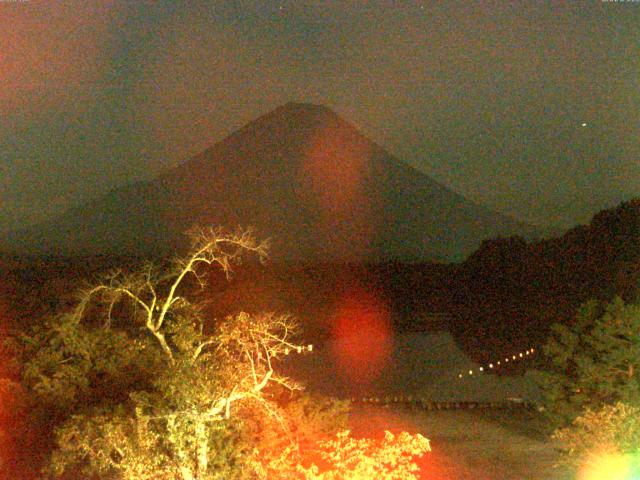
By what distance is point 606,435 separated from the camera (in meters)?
7.83

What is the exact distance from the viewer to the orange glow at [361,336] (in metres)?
16.8

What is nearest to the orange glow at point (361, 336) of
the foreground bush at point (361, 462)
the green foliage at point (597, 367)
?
the green foliage at point (597, 367)

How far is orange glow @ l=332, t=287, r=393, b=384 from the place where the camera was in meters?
16.8

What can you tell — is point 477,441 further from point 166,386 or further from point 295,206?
point 295,206

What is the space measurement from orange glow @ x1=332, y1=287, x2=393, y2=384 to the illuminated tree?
7586 millimetres

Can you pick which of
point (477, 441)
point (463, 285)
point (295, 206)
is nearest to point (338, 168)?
point (295, 206)

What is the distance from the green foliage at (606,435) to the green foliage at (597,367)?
60.2 inches

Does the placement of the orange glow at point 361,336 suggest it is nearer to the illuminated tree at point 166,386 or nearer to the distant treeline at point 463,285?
the distant treeline at point 463,285

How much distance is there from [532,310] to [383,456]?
18.3 metres

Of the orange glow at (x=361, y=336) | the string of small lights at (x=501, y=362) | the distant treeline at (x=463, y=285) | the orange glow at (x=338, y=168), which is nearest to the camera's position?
the string of small lights at (x=501, y=362)

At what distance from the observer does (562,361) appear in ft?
34.4

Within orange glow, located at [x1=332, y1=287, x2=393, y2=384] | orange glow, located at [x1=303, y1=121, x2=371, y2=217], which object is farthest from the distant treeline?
orange glow, located at [x1=303, y1=121, x2=371, y2=217]

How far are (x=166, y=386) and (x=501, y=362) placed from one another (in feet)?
37.8

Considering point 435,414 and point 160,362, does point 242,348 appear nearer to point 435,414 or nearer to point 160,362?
point 160,362
